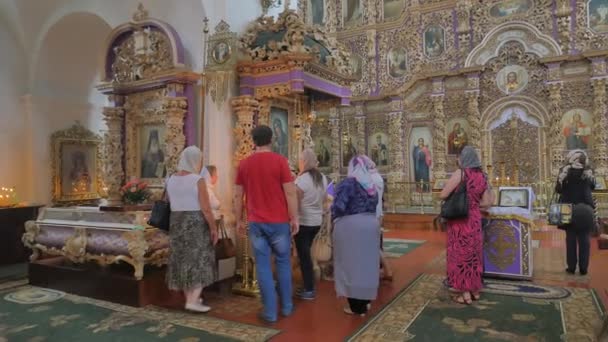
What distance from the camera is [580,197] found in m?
5.56

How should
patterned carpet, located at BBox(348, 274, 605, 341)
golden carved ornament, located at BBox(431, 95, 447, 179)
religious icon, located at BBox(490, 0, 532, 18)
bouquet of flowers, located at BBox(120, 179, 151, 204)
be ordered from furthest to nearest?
1. golden carved ornament, located at BBox(431, 95, 447, 179)
2. religious icon, located at BBox(490, 0, 532, 18)
3. bouquet of flowers, located at BBox(120, 179, 151, 204)
4. patterned carpet, located at BBox(348, 274, 605, 341)

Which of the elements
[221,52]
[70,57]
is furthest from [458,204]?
[70,57]

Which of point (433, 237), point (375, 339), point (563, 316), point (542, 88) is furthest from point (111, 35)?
point (542, 88)

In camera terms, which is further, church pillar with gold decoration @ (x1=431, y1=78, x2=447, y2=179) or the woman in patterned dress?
church pillar with gold decoration @ (x1=431, y1=78, x2=447, y2=179)

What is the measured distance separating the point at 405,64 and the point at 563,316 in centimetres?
1189

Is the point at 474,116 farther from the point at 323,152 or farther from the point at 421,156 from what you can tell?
the point at 323,152

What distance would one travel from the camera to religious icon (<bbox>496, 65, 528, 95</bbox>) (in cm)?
1315

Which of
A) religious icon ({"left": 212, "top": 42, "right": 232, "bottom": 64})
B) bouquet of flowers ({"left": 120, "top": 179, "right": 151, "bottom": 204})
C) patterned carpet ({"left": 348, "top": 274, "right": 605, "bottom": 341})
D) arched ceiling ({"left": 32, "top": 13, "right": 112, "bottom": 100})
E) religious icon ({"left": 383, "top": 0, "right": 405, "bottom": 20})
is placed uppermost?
religious icon ({"left": 383, "top": 0, "right": 405, "bottom": 20})

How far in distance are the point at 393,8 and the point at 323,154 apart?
561 cm

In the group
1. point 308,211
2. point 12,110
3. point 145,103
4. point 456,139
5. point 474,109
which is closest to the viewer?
point 308,211

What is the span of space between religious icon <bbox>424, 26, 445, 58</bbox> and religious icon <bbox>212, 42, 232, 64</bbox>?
10.5m

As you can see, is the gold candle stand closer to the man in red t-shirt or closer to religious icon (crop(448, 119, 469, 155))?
the man in red t-shirt

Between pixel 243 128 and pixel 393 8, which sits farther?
pixel 393 8

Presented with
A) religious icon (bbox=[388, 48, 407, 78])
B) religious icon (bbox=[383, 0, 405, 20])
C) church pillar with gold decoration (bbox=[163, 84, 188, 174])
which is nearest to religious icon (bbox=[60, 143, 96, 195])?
church pillar with gold decoration (bbox=[163, 84, 188, 174])
